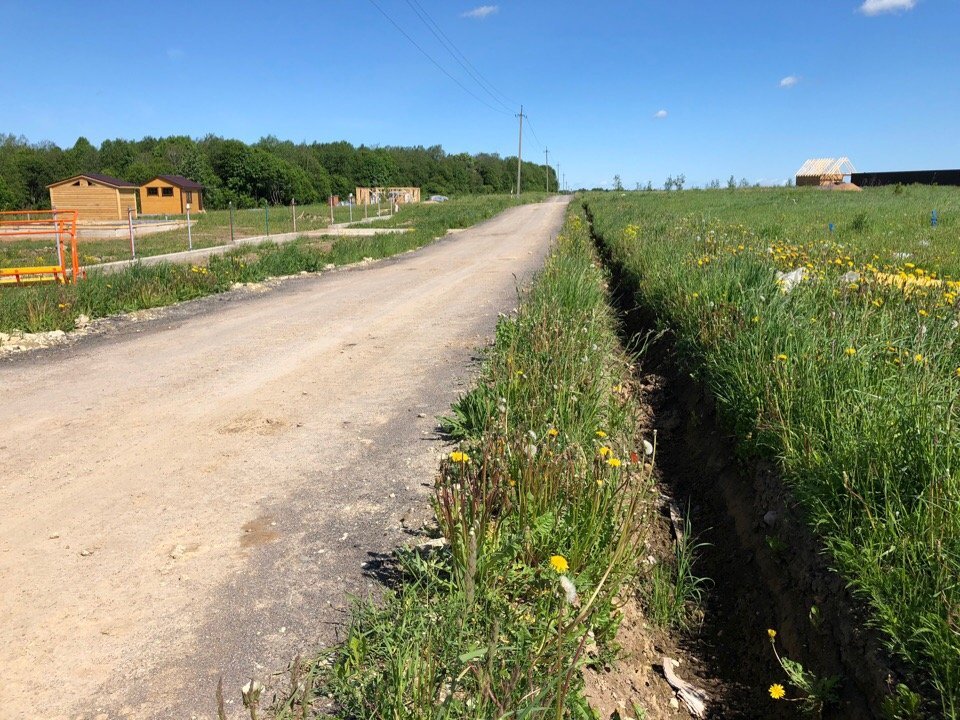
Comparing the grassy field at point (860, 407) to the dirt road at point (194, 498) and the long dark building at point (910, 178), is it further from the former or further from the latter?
the long dark building at point (910, 178)

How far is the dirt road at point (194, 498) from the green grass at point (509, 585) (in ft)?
1.10

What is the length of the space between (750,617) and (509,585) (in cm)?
151

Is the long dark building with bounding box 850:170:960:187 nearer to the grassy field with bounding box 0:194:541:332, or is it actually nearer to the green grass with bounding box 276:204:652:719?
the grassy field with bounding box 0:194:541:332

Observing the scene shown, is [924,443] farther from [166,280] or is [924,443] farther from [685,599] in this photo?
[166,280]

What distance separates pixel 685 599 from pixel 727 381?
169 cm

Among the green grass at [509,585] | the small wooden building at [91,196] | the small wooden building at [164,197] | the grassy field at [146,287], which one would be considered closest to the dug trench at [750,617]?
the green grass at [509,585]

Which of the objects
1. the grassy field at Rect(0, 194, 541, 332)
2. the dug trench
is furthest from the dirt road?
the dug trench

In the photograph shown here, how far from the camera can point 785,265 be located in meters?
8.60

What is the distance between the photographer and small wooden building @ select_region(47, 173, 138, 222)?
45.8 meters

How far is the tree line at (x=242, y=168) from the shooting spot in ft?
242

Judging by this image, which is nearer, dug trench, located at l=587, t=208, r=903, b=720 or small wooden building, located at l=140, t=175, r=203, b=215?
dug trench, located at l=587, t=208, r=903, b=720

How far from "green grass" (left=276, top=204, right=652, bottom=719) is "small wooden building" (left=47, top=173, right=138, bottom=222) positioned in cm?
4853

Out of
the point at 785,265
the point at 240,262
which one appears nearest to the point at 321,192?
the point at 240,262

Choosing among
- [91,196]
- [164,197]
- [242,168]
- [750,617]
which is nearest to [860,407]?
[750,617]
